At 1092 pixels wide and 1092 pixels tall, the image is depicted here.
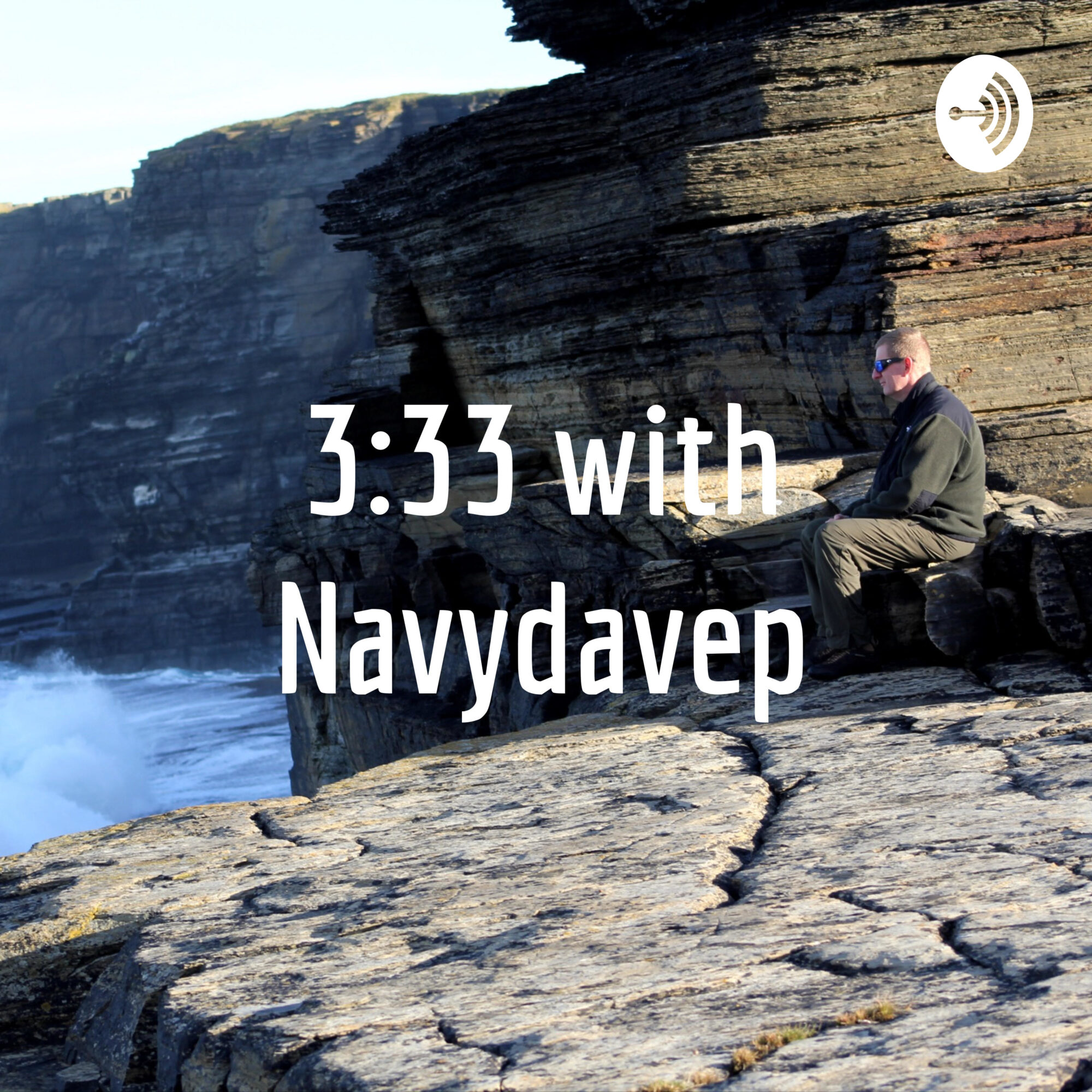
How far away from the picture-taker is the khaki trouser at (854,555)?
8.62 metres

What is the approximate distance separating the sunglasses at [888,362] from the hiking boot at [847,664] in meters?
1.99

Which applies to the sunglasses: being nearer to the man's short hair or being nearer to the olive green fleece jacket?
the man's short hair

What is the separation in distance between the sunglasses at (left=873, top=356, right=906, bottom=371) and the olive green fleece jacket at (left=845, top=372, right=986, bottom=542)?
203mm

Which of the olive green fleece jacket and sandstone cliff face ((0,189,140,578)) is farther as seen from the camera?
sandstone cliff face ((0,189,140,578))

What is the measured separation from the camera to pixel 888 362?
872 centimetres

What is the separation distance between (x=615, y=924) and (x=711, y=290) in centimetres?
1308

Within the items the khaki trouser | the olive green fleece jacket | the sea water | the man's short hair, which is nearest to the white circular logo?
the man's short hair

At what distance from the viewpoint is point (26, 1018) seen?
19.1ft

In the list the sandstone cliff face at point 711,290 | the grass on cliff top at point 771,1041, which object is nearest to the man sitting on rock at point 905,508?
the sandstone cliff face at point 711,290

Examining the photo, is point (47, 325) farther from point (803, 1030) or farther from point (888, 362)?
point (803, 1030)

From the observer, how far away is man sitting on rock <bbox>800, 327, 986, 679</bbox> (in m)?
8.51

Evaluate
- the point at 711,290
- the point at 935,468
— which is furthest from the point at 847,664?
the point at 711,290

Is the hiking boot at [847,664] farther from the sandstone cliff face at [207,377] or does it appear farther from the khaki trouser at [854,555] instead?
the sandstone cliff face at [207,377]

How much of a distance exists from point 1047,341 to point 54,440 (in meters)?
89.9
